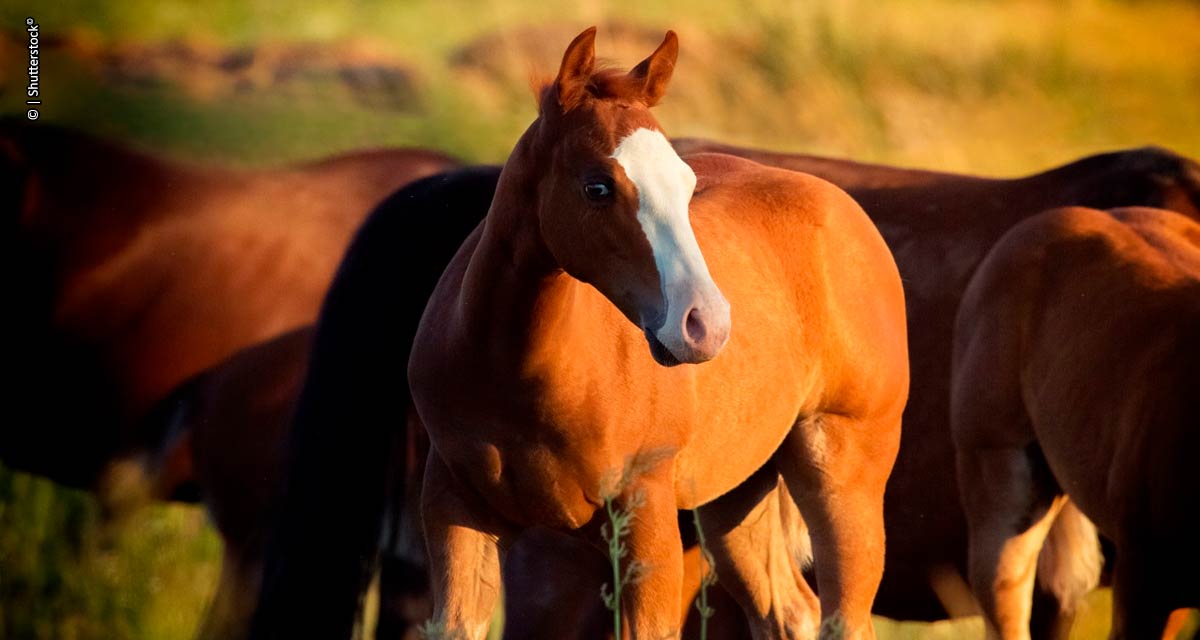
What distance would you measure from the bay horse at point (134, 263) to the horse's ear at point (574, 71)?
2459 millimetres

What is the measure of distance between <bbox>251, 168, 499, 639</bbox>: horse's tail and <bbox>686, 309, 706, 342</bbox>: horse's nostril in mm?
1525

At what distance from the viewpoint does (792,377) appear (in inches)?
137

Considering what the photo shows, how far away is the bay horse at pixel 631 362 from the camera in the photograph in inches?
112

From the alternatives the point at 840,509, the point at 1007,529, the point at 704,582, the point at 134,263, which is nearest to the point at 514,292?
the point at 704,582

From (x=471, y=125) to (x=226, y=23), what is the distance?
2.18 metres

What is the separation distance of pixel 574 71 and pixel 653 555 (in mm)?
864

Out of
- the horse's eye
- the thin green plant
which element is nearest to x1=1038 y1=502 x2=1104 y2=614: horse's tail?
the thin green plant

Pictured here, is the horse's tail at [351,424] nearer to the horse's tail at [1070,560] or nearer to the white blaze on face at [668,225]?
the white blaze on face at [668,225]

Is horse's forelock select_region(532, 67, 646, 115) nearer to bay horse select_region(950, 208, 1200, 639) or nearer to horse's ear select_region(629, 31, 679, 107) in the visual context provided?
horse's ear select_region(629, 31, 679, 107)

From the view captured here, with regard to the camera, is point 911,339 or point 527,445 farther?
point 911,339

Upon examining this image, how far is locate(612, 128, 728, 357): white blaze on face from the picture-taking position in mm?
2752

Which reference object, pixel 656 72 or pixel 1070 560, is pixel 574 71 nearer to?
pixel 656 72

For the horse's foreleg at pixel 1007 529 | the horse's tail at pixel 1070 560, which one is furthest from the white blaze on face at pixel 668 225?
the horse's tail at pixel 1070 560

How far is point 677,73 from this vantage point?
10922 mm
